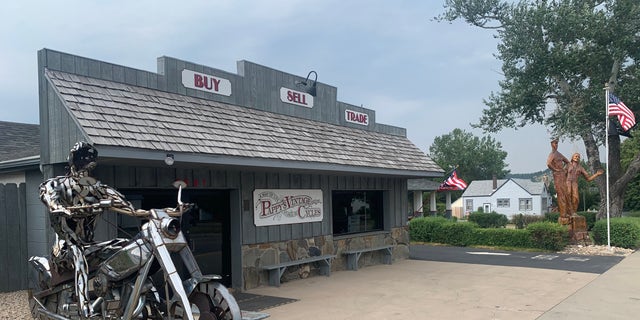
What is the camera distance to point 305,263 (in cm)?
1105

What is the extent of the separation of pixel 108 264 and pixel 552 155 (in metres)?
16.5

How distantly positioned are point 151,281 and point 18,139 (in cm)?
999

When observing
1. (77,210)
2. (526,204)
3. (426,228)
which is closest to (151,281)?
(77,210)

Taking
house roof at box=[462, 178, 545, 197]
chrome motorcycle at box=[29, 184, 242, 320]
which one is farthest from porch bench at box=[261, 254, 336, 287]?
house roof at box=[462, 178, 545, 197]

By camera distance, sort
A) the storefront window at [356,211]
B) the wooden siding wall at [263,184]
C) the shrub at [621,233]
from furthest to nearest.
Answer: the shrub at [621,233] → the storefront window at [356,211] → the wooden siding wall at [263,184]

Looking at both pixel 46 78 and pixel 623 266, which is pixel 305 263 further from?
pixel 623 266

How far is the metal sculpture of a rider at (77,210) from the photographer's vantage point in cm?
519

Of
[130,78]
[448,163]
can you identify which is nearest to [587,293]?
[130,78]

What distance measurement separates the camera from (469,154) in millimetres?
79875

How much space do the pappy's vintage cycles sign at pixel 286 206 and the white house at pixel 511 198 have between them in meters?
43.7

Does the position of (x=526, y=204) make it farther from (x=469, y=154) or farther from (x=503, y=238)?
(x=503, y=238)

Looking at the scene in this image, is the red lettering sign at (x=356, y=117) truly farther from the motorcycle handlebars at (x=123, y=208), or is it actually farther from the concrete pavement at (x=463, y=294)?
the motorcycle handlebars at (x=123, y=208)

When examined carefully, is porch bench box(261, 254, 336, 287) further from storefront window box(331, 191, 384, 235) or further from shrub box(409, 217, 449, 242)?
shrub box(409, 217, 449, 242)

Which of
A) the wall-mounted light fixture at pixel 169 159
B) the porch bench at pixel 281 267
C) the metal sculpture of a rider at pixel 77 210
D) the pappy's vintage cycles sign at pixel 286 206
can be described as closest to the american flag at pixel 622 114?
the pappy's vintage cycles sign at pixel 286 206
